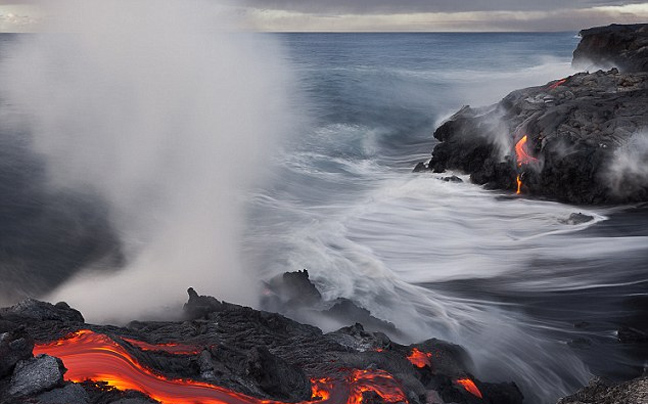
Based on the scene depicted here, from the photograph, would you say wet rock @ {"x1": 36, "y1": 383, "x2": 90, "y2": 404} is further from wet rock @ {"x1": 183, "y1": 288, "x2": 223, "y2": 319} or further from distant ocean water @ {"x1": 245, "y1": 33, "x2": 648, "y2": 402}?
distant ocean water @ {"x1": 245, "y1": 33, "x2": 648, "y2": 402}

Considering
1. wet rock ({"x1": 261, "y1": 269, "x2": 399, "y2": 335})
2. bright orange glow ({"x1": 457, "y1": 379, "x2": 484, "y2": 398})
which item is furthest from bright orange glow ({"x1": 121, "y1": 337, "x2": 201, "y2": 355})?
bright orange glow ({"x1": 457, "y1": 379, "x2": 484, "y2": 398})

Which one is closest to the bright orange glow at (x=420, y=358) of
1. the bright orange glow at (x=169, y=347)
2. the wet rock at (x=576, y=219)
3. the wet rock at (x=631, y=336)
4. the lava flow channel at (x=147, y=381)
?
the lava flow channel at (x=147, y=381)

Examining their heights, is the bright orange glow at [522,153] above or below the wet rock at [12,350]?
above

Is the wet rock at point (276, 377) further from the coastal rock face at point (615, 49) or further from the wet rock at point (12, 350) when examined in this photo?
the coastal rock face at point (615, 49)

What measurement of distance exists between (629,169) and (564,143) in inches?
72.5

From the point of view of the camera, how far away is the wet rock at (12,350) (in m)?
4.56

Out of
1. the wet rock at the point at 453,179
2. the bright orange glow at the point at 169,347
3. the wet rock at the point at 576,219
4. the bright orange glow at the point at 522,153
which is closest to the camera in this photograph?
the bright orange glow at the point at 169,347

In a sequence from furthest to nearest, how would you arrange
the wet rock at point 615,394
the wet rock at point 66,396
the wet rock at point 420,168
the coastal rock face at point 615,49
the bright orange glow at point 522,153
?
the coastal rock face at point 615,49, the wet rock at point 420,168, the bright orange glow at point 522,153, the wet rock at point 615,394, the wet rock at point 66,396

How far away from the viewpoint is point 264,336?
21.8 feet

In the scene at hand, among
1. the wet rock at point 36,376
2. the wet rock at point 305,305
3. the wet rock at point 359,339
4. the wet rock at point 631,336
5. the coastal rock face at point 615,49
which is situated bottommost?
the wet rock at point 631,336

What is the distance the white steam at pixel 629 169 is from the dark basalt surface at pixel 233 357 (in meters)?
9.67

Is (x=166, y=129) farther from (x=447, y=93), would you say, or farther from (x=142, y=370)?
(x=447, y=93)

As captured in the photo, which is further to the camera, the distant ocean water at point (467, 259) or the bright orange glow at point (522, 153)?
the bright orange glow at point (522, 153)

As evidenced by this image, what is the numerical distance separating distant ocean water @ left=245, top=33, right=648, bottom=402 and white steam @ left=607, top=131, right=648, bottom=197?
2.64ft
